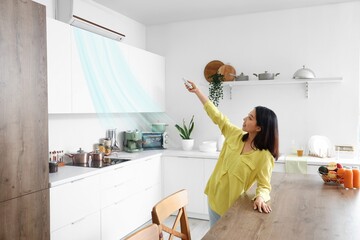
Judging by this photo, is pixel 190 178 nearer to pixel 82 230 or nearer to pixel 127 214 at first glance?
pixel 127 214

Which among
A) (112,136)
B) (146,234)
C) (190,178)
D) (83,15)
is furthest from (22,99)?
(190,178)

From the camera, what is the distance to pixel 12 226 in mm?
1991

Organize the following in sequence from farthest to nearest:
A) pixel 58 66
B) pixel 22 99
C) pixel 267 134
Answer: pixel 58 66 → pixel 22 99 → pixel 267 134

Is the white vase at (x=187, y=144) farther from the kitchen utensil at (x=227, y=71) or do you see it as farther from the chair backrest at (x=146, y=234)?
the chair backrest at (x=146, y=234)

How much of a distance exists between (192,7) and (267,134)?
2388mm

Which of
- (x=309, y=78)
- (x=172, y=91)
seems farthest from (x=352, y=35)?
(x=172, y=91)

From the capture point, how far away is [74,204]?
2.55 metres

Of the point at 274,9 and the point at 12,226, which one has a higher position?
the point at 274,9

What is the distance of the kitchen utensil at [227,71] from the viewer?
4.09m

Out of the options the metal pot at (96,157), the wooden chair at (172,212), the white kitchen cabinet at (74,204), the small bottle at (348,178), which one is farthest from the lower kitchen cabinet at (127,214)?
the small bottle at (348,178)

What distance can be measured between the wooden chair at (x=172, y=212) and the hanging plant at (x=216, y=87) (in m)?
2.48

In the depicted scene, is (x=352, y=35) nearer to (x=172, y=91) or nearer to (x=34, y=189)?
(x=172, y=91)

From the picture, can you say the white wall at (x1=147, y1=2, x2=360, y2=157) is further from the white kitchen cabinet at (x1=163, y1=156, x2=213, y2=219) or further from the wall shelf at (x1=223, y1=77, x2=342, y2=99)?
the white kitchen cabinet at (x1=163, y1=156, x2=213, y2=219)

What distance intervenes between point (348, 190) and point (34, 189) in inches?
78.6
